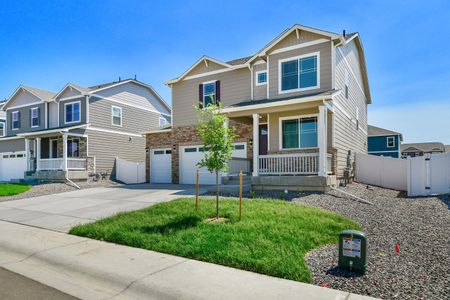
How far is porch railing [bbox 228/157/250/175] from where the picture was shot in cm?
1533

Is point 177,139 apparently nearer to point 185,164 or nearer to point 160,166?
point 185,164

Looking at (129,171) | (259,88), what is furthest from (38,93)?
(259,88)

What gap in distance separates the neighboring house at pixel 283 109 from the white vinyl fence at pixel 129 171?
2.23 metres

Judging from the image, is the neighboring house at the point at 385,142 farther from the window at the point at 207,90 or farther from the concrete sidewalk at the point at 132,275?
the concrete sidewalk at the point at 132,275

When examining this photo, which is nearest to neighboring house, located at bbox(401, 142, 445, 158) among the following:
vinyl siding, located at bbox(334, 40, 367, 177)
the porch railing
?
vinyl siding, located at bbox(334, 40, 367, 177)

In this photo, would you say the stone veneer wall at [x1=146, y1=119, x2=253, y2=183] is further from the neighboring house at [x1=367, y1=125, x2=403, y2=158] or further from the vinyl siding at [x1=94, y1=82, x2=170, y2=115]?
the neighboring house at [x1=367, y1=125, x2=403, y2=158]

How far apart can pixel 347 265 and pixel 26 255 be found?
19.6ft

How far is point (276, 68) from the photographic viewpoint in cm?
1512

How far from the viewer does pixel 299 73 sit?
14.6 metres

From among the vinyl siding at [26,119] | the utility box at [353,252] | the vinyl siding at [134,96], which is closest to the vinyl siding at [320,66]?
the utility box at [353,252]

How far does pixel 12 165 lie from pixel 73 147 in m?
7.76

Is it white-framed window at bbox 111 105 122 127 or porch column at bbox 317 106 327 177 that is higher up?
white-framed window at bbox 111 105 122 127

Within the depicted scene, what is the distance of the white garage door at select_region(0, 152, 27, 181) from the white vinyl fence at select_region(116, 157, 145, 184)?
843cm

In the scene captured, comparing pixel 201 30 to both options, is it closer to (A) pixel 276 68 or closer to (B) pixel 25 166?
(A) pixel 276 68
